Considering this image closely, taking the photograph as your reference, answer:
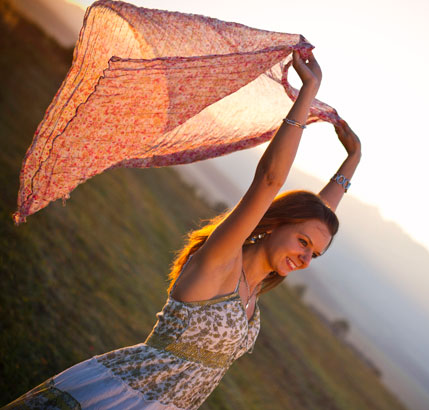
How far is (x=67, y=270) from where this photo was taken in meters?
6.66

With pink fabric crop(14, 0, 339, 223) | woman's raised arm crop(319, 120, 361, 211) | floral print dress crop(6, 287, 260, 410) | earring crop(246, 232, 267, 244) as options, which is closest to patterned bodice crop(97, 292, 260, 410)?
floral print dress crop(6, 287, 260, 410)

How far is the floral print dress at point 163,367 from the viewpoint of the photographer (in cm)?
225

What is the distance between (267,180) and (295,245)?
64 centimetres

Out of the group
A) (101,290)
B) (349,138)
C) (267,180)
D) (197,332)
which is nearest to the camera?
(267,180)

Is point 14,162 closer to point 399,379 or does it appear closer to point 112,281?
point 112,281

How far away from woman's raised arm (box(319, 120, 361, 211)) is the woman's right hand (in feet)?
2.91

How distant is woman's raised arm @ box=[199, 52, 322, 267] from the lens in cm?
224

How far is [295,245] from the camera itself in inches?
108

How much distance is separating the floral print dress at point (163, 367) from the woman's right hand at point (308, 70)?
116 centimetres

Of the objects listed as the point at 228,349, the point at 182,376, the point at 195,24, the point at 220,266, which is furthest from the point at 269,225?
the point at 195,24

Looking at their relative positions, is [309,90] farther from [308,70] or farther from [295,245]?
[295,245]

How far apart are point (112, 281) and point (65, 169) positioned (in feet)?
17.9

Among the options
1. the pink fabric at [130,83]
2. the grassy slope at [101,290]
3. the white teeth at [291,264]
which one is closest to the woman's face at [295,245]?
the white teeth at [291,264]

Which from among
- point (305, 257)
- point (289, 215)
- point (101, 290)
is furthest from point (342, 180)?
point (101, 290)
